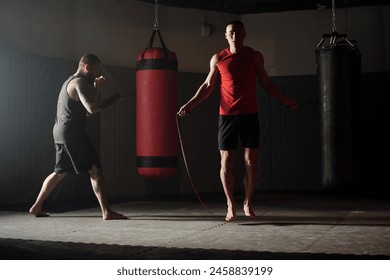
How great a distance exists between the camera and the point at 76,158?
503 centimetres

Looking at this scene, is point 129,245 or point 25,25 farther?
point 25,25

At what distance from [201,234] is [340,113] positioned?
354 centimetres

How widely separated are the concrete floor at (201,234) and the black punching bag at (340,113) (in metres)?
0.92

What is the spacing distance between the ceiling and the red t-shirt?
3.39 meters

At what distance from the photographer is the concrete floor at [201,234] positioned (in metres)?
3.36

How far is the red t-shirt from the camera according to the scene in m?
4.84

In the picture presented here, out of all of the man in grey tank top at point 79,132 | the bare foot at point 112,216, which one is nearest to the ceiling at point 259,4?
the man in grey tank top at point 79,132

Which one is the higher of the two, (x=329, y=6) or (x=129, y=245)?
(x=329, y=6)

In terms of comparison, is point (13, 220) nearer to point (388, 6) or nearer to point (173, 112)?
point (173, 112)

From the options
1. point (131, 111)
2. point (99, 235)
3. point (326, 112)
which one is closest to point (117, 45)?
point (131, 111)

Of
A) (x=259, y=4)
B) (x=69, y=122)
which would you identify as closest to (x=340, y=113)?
(x=259, y=4)

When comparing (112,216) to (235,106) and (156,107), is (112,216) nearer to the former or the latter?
(235,106)

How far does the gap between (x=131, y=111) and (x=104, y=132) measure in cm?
51

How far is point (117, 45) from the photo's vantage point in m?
7.88
